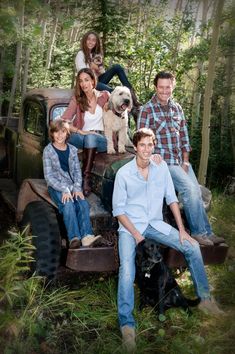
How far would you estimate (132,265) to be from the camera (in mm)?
3678

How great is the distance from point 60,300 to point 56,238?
1.83 feet

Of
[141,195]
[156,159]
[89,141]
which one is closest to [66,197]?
[141,195]

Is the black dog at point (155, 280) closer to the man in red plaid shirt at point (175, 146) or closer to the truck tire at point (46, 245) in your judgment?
the man in red plaid shirt at point (175, 146)

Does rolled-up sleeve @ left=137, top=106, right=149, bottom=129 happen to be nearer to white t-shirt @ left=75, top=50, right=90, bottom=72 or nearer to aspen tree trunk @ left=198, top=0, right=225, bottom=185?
white t-shirt @ left=75, top=50, right=90, bottom=72

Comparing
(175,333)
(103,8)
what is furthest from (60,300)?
(103,8)

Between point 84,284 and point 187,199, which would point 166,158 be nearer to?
point 187,199

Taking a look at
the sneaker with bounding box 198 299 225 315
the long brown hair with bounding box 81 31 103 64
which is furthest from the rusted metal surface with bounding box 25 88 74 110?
the sneaker with bounding box 198 299 225 315

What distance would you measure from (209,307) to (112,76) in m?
3.14

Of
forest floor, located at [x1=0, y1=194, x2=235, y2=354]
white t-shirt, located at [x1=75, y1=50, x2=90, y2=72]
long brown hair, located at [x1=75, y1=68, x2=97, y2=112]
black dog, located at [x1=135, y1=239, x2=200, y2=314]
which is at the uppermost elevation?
white t-shirt, located at [x1=75, y1=50, x2=90, y2=72]

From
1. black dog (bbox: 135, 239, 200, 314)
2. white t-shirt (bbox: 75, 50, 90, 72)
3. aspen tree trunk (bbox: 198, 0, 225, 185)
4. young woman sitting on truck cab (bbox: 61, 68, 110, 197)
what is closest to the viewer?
black dog (bbox: 135, 239, 200, 314)

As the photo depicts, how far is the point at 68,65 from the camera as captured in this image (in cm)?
1883

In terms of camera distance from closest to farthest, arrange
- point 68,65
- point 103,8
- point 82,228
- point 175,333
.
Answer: point 175,333
point 82,228
point 103,8
point 68,65

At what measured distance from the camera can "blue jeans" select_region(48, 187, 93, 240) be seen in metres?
3.89

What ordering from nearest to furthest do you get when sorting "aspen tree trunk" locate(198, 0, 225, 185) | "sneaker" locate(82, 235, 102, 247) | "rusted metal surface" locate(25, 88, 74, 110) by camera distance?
"sneaker" locate(82, 235, 102, 247) → "rusted metal surface" locate(25, 88, 74, 110) → "aspen tree trunk" locate(198, 0, 225, 185)
